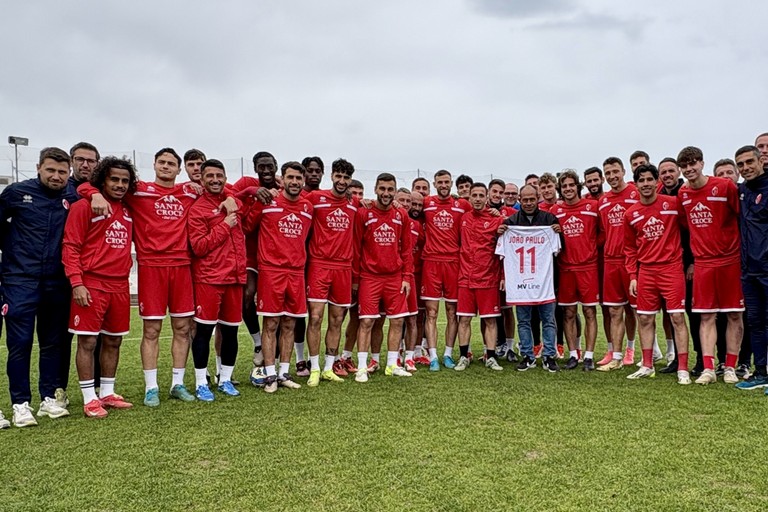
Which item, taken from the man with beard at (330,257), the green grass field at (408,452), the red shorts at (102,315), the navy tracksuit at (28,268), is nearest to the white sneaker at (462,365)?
the green grass field at (408,452)

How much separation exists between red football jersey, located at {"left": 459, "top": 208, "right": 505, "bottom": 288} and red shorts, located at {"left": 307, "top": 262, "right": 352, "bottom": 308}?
5.19 ft

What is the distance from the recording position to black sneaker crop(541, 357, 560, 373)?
261 inches

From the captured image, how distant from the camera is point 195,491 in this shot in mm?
3248

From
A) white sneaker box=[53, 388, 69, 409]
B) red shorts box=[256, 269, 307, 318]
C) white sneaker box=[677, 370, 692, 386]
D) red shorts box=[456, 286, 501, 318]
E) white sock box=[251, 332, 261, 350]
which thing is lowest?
white sneaker box=[677, 370, 692, 386]

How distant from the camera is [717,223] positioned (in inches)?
230

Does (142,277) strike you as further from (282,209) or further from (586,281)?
(586,281)

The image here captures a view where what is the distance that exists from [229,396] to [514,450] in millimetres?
3012

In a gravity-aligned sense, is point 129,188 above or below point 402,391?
above

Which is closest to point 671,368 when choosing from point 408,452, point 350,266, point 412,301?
point 412,301

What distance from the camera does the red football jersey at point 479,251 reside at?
7012 mm

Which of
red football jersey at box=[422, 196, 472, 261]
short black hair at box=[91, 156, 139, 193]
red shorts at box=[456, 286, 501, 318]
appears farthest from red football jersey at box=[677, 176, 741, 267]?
short black hair at box=[91, 156, 139, 193]

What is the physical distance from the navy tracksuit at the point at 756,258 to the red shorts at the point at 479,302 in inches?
102

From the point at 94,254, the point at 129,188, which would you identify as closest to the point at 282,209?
the point at 129,188

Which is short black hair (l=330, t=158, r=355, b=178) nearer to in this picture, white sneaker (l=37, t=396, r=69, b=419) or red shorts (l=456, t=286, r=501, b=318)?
red shorts (l=456, t=286, r=501, b=318)
